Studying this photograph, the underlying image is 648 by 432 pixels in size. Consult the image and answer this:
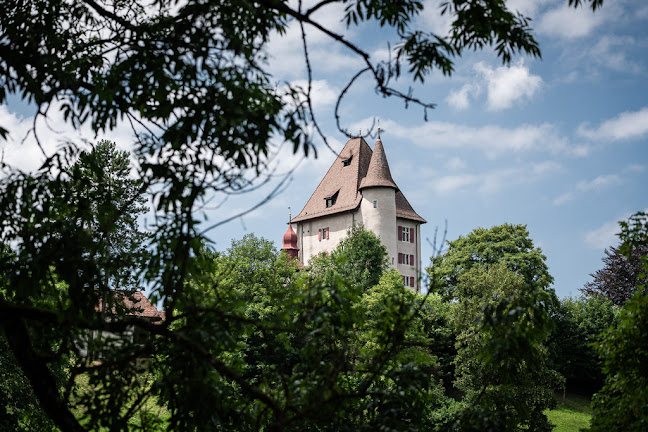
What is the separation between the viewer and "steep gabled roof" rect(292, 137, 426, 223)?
57844 mm

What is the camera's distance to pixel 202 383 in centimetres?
427

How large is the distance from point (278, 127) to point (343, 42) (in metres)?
0.78

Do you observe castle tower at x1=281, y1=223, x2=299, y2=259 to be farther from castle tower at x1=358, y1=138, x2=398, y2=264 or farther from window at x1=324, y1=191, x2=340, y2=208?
castle tower at x1=358, y1=138, x2=398, y2=264

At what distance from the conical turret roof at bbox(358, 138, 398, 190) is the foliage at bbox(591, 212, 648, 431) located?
160ft

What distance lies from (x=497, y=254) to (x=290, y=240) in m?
27.2

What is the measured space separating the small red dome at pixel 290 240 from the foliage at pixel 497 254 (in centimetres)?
2311

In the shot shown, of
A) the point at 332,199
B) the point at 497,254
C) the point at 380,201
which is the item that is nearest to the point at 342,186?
the point at 332,199

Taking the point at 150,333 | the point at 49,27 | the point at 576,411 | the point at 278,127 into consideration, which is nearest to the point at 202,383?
the point at 150,333

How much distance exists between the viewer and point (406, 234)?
2330 inches

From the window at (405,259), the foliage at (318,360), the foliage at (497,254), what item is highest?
the window at (405,259)

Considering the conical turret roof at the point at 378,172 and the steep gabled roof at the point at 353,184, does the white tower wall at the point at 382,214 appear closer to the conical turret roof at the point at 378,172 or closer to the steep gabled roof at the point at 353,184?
the conical turret roof at the point at 378,172

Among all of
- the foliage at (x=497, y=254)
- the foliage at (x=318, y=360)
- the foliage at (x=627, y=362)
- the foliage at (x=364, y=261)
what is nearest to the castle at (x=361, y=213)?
the foliage at (x=364, y=261)

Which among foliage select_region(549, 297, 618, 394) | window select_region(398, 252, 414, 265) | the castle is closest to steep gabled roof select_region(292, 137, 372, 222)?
the castle

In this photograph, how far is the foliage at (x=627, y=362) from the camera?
6602mm
